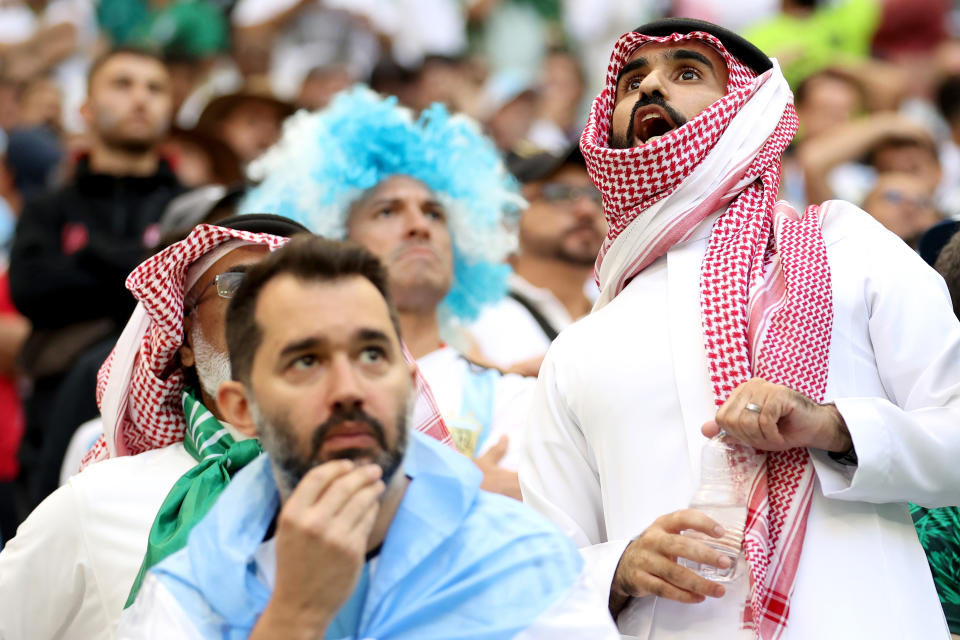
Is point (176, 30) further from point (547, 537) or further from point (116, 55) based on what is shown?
point (547, 537)

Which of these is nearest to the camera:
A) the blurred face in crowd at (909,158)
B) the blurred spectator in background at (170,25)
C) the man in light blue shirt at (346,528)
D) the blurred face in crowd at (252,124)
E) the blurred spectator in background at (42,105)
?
the man in light blue shirt at (346,528)

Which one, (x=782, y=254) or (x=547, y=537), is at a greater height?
(x=782, y=254)

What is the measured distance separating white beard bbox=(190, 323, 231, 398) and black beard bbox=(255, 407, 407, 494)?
3.16 ft

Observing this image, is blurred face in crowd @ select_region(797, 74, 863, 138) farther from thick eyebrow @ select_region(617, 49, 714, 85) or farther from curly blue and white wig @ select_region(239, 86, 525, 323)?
thick eyebrow @ select_region(617, 49, 714, 85)

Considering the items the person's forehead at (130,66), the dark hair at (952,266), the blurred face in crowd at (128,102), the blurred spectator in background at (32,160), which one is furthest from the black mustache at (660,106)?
the blurred spectator in background at (32,160)

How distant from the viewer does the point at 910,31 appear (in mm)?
9750

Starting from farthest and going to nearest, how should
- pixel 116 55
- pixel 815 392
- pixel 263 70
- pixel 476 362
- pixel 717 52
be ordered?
1. pixel 263 70
2. pixel 116 55
3. pixel 476 362
4. pixel 717 52
5. pixel 815 392

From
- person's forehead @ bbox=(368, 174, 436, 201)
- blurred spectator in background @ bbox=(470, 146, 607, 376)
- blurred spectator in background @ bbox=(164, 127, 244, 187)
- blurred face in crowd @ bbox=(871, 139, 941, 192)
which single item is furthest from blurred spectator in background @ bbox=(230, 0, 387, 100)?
person's forehead @ bbox=(368, 174, 436, 201)

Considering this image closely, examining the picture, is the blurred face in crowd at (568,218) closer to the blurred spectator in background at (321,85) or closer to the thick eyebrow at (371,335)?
the blurred spectator in background at (321,85)

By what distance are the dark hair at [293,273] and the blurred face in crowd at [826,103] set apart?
19.1ft

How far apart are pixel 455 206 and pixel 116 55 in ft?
8.21

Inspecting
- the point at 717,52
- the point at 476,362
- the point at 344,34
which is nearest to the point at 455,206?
the point at 476,362

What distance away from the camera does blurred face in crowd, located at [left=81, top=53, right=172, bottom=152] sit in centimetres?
677

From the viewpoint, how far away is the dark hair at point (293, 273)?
107 inches
